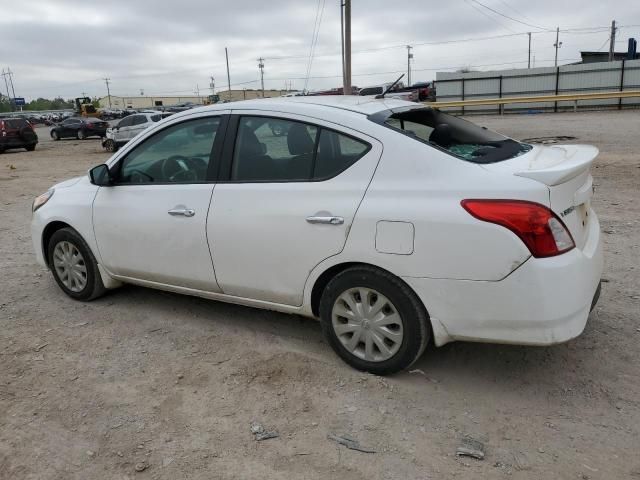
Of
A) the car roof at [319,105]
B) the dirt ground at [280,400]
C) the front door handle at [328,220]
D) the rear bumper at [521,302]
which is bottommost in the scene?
the dirt ground at [280,400]

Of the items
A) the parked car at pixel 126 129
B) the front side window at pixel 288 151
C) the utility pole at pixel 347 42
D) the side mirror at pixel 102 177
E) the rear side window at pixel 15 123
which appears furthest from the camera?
the rear side window at pixel 15 123

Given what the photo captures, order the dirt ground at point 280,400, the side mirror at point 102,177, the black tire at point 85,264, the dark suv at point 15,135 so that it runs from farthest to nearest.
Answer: the dark suv at point 15,135, the black tire at point 85,264, the side mirror at point 102,177, the dirt ground at point 280,400

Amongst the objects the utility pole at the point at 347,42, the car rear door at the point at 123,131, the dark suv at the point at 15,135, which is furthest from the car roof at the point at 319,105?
the dark suv at the point at 15,135

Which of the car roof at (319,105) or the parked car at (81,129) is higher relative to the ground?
the car roof at (319,105)

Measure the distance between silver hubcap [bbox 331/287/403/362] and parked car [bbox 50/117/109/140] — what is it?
112 ft

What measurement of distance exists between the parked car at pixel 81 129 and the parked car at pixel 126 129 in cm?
1140

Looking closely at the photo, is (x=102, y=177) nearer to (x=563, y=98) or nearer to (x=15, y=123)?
(x=15, y=123)

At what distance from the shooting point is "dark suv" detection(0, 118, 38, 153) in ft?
81.4

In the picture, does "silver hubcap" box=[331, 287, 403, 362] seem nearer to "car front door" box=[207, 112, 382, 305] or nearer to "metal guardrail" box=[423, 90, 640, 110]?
"car front door" box=[207, 112, 382, 305]

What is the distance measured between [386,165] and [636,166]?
969 cm

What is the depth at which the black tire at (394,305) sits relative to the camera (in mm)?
3041

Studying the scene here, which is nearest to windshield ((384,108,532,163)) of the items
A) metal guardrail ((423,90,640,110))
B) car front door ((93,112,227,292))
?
car front door ((93,112,227,292))

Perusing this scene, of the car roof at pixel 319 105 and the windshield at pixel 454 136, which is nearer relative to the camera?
the windshield at pixel 454 136

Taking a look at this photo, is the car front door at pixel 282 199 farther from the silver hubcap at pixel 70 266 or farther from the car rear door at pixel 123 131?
the car rear door at pixel 123 131
